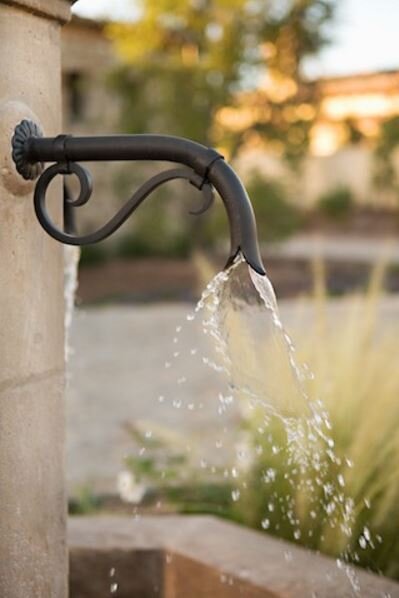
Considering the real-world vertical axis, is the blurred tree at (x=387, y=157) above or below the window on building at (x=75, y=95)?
below

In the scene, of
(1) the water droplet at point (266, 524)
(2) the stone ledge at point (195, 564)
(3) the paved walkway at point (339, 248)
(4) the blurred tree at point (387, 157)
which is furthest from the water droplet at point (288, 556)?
(4) the blurred tree at point (387, 157)

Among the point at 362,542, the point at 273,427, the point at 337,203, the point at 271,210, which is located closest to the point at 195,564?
the point at 362,542

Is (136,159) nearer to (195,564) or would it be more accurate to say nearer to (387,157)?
(195,564)

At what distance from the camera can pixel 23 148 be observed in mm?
1637

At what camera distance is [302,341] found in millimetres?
4129

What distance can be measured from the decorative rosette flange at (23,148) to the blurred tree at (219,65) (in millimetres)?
13079

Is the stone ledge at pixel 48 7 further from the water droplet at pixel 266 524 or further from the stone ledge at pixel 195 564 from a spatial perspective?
the water droplet at pixel 266 524

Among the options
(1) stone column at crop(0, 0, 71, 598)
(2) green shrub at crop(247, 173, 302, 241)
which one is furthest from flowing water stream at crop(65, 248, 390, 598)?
(2) green shrub at crop(247, 173, 302, 241)

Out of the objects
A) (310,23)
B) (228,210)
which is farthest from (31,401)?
(310,23)

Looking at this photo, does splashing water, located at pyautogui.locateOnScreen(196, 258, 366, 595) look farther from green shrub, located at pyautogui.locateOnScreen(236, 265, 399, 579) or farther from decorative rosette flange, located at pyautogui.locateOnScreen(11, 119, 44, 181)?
decorative rosette flange, located at pyautogui.locateOnScreen(11, 119, 44, 181)

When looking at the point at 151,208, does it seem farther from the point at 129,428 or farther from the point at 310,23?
the point at 129,428

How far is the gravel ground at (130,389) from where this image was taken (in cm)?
516

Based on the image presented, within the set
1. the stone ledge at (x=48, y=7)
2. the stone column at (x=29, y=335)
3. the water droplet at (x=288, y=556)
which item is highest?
the stone ledge at (x=48, y=7)

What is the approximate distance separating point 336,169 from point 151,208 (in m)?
13.7
